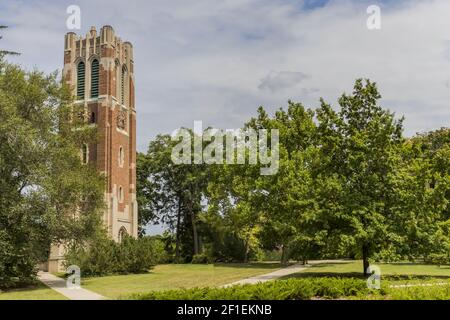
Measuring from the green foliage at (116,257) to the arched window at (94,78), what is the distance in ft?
57.9

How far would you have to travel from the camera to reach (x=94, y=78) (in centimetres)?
4797

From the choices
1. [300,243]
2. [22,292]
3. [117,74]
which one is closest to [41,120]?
[22,292]

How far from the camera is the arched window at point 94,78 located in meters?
47.7

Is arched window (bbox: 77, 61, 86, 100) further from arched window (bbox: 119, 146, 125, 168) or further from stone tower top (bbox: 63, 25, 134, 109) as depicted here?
arched window (bbox: 119, 146, 125, 168)

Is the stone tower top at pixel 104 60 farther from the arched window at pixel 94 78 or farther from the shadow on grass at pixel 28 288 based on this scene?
the shadow on grass at pixel 28 288

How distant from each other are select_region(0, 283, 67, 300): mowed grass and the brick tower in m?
21.6

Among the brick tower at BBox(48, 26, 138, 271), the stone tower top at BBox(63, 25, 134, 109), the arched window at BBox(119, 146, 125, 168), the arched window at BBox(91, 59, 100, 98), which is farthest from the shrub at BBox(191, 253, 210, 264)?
the arched window at BBox(91, 59, 100, 98)

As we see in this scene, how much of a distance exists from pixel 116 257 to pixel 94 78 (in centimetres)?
2112

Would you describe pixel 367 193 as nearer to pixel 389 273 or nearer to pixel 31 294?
pixel 389 273

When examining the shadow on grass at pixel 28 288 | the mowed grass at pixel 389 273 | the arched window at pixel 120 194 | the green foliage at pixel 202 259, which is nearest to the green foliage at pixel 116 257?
the shadow on grass at pixel 28 288

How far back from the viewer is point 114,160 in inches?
1821

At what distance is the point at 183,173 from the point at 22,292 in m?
33.7

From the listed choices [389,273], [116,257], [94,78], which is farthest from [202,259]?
[389,273]
